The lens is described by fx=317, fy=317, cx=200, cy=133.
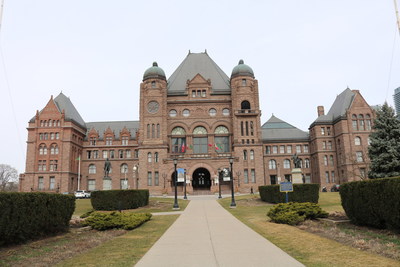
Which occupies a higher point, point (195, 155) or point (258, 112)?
point (258, 112)

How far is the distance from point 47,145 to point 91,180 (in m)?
12.4

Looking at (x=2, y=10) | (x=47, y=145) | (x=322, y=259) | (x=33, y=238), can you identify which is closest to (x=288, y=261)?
(x=322, y=259)

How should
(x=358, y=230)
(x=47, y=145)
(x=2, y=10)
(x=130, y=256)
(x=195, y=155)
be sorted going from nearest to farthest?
(x=130, y=256), (x=358, y=230), (x=2, y=10), (x=195, y=155), (x=47, y=145)

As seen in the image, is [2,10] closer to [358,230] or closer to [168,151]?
[358,230]

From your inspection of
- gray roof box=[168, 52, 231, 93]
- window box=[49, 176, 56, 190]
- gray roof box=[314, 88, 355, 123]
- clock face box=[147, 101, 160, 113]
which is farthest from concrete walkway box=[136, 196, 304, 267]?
window box=[49, 176, 56, 190]

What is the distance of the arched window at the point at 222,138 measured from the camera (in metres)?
61.5

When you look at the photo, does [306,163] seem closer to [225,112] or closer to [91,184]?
[225,112]

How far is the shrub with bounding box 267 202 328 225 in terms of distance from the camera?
53.5 feet

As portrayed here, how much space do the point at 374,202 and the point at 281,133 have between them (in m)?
62.6

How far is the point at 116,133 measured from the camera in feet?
259

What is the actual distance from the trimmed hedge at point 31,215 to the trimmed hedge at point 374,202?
13727mm

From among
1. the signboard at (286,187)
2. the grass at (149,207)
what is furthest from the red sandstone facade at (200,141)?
the signboard at (286,187)

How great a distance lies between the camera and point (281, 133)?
7456 cm

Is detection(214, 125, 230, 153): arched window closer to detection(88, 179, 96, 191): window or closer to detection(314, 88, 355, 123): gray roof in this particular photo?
detection(314, 88, 355, 123): gray roof
